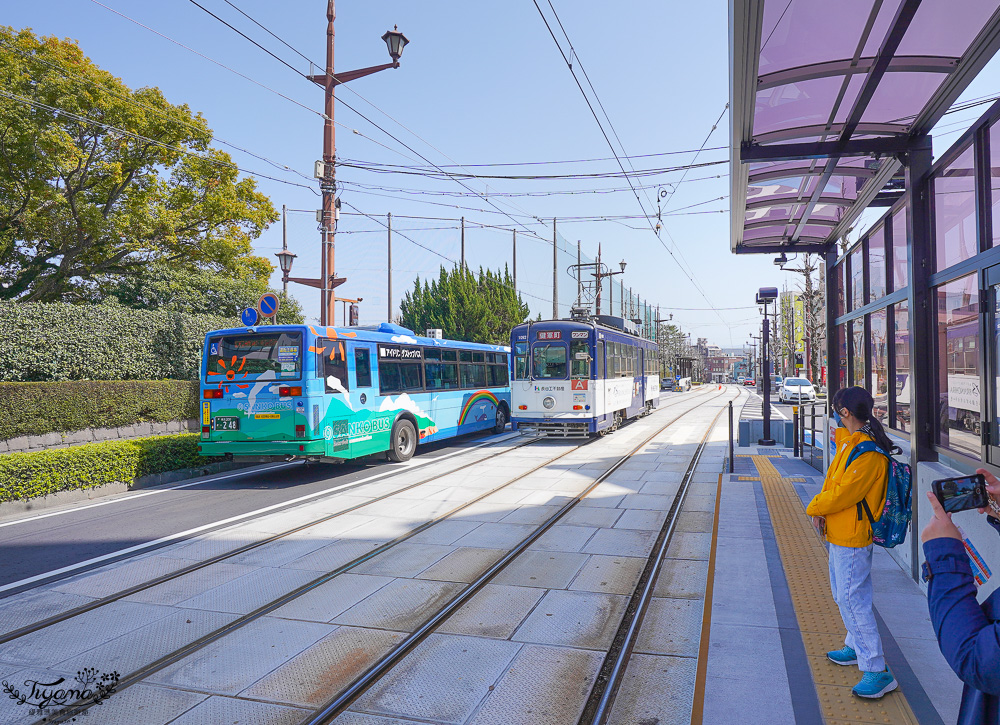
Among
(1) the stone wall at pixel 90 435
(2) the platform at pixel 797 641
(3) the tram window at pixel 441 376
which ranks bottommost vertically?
(2) the platform at pixel 797 641

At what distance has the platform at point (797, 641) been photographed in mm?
3443

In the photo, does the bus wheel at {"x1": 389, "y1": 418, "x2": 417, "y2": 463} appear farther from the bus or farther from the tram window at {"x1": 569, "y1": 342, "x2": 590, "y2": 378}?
the tram window at {"x1": 569, "y1": 342, "x2": 590, "y2": 378}

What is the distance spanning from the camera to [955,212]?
5.08 meters

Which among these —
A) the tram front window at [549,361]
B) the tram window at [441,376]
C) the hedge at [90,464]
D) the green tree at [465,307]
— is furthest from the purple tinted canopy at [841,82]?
the green tree at [465,307]

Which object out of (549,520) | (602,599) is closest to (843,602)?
(602,599)

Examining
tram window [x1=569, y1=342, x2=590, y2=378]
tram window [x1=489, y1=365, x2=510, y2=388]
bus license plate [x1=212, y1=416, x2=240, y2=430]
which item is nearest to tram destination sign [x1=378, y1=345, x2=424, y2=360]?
bus license plate [x1=212, y1=416, x2=240, y2=430]

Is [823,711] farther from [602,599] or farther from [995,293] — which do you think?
[995,293]

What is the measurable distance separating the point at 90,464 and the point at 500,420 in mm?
11644

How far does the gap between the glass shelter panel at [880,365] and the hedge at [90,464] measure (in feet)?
35.3

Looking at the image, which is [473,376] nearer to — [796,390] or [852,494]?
[852,494]

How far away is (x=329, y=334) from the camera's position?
11398mm

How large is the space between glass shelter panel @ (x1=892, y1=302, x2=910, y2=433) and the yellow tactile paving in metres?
1.50

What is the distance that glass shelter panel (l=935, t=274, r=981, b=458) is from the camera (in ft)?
15.2

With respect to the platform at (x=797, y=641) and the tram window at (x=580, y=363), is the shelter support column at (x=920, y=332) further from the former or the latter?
the tram window at (x=580, y=363)
